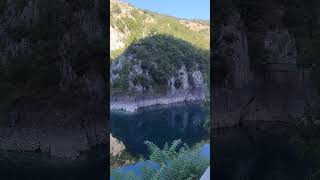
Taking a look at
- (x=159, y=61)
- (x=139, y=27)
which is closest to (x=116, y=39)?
(x=139, y=27)

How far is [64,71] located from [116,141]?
2118 cm

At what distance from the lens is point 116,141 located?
78.9 feet

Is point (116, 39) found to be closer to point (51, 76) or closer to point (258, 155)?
point (51, 76)

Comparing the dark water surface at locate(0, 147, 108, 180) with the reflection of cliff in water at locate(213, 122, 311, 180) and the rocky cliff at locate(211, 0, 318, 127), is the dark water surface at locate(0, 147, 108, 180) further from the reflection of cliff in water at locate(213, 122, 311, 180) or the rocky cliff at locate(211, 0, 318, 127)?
the rocky cliff at locate(211, 0, 318, 127)

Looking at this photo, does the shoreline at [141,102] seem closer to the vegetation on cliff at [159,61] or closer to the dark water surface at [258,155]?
the vegetation on cliff at [159,61]

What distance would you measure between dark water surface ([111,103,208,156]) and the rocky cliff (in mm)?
17061

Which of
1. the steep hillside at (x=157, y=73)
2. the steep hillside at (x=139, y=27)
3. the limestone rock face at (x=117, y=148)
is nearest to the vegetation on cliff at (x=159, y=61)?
the steep hillside at (x=157, y=73)

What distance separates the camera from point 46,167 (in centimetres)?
316

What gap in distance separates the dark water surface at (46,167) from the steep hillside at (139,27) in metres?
45.0

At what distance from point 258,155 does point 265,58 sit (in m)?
0.81

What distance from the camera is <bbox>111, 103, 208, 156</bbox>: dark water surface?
78.7 ft

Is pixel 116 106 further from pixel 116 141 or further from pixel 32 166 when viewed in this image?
pixel 32 166

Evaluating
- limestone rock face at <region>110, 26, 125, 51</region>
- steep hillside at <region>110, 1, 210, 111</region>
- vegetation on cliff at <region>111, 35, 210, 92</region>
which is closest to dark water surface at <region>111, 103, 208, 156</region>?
steep hillside at <region>110, 1, 210, 111</region>

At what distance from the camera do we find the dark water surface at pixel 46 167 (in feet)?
10.3
